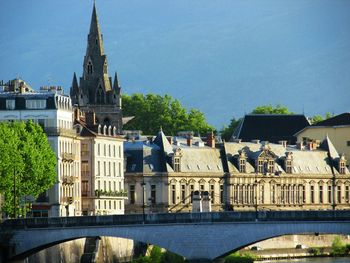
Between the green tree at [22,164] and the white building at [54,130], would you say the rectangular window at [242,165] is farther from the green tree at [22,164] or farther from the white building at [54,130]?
the green tree at [22,164]

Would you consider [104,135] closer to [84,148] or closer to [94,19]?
[84,148]

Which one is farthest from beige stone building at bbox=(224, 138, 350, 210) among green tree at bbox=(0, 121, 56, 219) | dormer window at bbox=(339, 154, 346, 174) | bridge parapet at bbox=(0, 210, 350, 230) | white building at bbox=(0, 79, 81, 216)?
bridge parapet at bbox=(0, 210, 350, 230)

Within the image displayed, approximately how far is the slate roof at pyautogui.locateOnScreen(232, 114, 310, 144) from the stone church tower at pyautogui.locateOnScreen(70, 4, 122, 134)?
11174 mm

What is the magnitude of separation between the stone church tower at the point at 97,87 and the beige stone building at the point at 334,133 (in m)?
16.7

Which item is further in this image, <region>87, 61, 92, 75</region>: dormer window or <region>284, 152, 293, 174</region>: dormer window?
<region>87, 61, 92, 75</region>: dormer window

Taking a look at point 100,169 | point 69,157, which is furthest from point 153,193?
point 69,157

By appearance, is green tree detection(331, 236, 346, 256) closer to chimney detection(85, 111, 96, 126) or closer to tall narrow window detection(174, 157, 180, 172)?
tall narrow window detection(174, 157, 180, 172)

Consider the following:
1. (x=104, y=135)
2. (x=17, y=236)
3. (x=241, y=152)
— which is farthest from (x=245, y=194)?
(x=17, y=236)

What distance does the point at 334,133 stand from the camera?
18400 cm

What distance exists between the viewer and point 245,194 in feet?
526

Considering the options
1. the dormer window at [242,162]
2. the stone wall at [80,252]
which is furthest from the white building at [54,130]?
the dormer window at [242,162]

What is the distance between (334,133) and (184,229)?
74378 mm

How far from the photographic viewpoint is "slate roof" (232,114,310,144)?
620 ft

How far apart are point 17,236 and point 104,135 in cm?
3209
